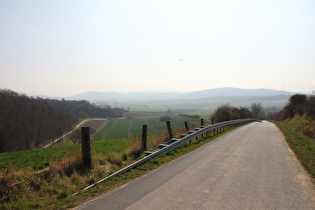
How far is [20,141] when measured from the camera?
42000 mm

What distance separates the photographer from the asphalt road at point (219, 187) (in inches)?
153

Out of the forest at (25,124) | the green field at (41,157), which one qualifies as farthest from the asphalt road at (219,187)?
the forest at (25,124)

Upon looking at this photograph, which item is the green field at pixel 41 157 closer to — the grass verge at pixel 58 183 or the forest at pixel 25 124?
the grass verge at pixel 58 183

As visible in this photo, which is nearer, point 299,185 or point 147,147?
point 299,185

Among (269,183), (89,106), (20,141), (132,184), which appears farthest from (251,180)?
(89,106)

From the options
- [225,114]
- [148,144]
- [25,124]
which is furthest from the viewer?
[25,124]

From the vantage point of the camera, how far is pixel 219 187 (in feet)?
15.3

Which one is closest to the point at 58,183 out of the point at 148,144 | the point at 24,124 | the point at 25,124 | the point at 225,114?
the point at 148,144

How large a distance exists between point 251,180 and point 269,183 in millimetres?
410

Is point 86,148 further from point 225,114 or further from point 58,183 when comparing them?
point 225,114

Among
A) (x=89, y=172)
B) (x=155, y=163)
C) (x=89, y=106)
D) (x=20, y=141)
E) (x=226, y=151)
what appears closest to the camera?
(x=89, y=172)

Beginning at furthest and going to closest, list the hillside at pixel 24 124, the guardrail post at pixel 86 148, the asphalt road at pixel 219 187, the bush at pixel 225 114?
the hillside at pixel 24 124 → the bush at pixel 225 114 → the guardrail post at pixel 86 148 → the asphalt road at pixel 219 187

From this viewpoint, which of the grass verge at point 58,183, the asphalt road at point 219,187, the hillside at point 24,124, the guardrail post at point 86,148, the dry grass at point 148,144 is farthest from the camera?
the hillside at point 24,124

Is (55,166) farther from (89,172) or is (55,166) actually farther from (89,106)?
(89,106)
